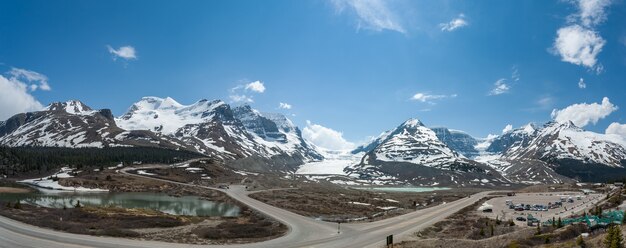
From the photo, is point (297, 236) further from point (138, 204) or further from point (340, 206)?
point (138, 204)

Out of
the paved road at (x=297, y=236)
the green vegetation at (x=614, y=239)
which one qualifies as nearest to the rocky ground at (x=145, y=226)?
the paved road at (x=297, y=236)

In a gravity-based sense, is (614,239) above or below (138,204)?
above

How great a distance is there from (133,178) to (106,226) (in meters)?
146

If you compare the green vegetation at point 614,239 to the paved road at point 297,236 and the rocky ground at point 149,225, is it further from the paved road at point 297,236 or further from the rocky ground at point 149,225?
the rocky ground at point 149,225

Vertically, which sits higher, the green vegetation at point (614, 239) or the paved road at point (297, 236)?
the green vegetation at point (614, 239)

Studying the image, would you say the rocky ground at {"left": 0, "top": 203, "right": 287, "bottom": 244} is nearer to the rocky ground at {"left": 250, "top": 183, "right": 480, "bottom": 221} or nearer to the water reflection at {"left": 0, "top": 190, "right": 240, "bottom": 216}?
the rocky ground at {"left": 250, "top": 183, "right": 480, "bottom": 221}

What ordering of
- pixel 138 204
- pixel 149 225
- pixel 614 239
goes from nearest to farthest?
pixel 614 239 → pixel 149 225 → pixel 138 204

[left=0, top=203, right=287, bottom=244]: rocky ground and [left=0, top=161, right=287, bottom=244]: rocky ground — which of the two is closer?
[left=0, top=203, right=287, bottom=244]: rocky ground

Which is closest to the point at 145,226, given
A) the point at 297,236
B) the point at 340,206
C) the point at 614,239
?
the point at 297,236

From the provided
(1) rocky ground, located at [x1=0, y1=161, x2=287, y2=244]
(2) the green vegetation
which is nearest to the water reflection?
(1) rocky ground, located at [x1=0, y1=161, x2=287, y2=244]

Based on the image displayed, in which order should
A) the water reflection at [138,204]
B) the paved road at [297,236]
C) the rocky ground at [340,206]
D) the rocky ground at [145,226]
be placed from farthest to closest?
the water reflection at [138,204] → the rocky ground at [340,206] → the rocky ground at [145,226] → the paved road at [297,236]

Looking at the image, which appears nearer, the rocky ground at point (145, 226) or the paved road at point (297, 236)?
the paved road at point (297, 236)

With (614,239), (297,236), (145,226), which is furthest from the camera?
(145,226)

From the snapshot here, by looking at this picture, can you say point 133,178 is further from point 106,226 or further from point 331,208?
point 106,226
